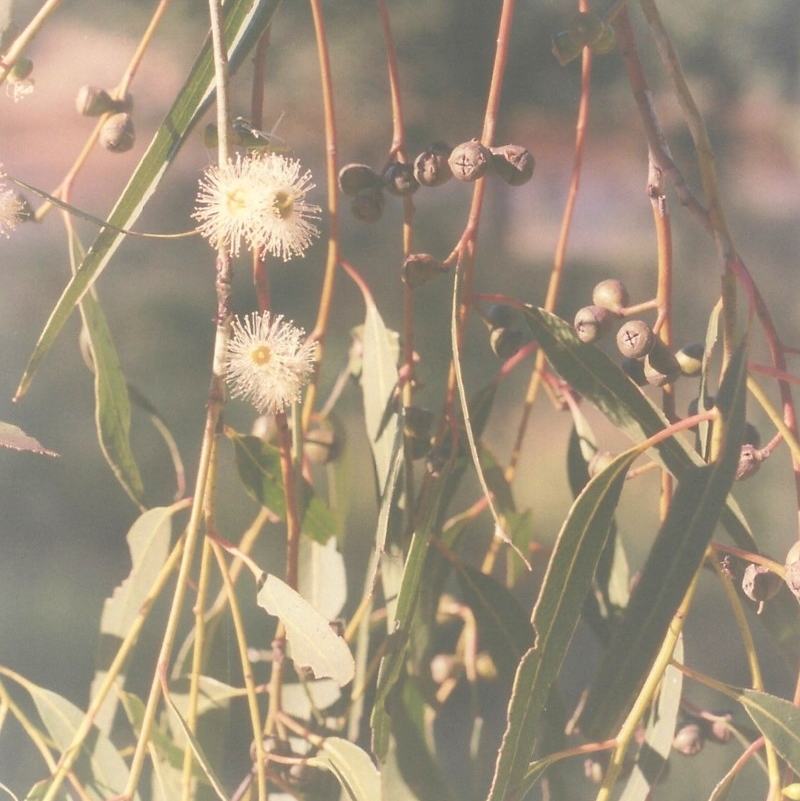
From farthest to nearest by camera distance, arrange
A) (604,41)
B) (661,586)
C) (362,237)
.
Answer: (362,237)
(604,41)
(661,586)

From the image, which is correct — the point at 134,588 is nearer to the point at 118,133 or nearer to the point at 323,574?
the point at 323,574

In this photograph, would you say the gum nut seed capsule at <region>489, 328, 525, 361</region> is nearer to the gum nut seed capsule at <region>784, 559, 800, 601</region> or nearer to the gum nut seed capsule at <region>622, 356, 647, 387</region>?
the gum nut seed capsule at <region>622, 356, 647, 387</region>

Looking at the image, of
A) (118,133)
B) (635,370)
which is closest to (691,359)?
(635,370)

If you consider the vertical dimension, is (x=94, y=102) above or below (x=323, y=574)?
above

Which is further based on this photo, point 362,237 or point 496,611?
point 362,237

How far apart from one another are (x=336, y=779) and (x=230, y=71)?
39 centimetres

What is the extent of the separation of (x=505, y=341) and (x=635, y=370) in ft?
0.23

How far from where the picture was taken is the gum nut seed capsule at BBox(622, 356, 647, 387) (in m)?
0.46

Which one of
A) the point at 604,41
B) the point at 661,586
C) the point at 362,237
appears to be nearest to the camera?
the point at 661,586

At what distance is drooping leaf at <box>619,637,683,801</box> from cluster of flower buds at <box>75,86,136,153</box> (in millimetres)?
427

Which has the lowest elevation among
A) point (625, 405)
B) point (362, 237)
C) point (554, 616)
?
point (554, 616)

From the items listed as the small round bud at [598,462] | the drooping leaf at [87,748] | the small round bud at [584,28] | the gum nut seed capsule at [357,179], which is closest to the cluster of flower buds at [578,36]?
the small round bud at [584,28]

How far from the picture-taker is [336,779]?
1.72 ft

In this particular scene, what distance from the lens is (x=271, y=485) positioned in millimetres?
526
